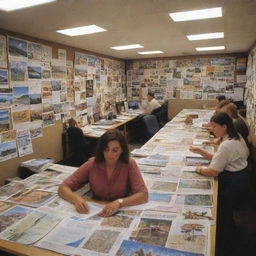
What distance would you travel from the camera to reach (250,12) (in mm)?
2436

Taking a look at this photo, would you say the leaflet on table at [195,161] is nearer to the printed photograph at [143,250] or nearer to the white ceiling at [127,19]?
the printed photograph at [143,250]

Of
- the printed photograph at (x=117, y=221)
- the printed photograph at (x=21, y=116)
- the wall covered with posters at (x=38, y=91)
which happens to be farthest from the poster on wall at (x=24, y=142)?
the printed photograph at (x=117, y=221)

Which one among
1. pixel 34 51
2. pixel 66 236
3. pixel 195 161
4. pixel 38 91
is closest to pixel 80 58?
pixel 34 51

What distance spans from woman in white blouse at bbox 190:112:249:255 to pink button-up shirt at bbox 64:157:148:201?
28.0 inches

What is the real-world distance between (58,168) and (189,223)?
148 centimetres

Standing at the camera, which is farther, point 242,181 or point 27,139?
point 27,139

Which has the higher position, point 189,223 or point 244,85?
point 244,85

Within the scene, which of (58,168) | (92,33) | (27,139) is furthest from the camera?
(27,139)

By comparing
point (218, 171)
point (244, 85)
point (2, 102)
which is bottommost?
point (218, 171)

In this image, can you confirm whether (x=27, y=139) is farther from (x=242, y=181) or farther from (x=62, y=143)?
(x=242, y=181)

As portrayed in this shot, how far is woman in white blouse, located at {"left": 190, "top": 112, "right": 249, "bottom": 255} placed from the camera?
6.42ft

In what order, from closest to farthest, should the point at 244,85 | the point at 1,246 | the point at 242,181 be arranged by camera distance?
the point at 1,246, the point at 242,181, the point at 244,85

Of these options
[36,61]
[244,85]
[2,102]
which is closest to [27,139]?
[2,102]

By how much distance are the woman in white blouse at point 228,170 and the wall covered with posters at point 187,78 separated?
5.01 meters
